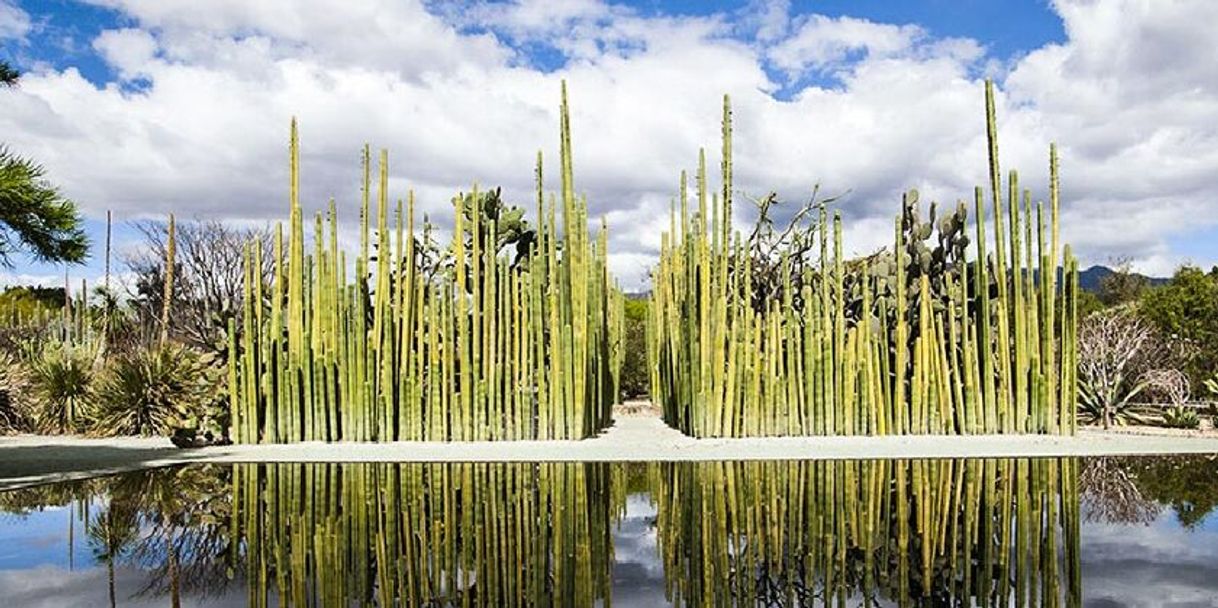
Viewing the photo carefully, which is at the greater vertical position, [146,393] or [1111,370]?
[1111,370]

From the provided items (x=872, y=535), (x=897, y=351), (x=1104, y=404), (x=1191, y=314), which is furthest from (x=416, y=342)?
(x=1191, y=314)

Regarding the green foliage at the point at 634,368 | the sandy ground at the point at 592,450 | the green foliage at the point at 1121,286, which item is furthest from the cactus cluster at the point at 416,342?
the green foliage at the point at 1121,286

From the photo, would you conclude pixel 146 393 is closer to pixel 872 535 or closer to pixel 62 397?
pixel 62 397

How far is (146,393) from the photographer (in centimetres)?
1205

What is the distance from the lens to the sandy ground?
8.97m

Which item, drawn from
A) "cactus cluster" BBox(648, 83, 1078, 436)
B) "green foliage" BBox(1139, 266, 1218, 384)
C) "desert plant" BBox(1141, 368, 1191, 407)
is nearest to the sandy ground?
"cactus cluster" BBox(648, 83, 1078, 436)

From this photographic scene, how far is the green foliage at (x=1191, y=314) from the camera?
14445 millimetres

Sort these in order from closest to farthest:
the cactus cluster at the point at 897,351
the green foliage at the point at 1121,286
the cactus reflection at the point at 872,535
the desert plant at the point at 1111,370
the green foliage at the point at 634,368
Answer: the cactus reflection at the point at 872,535
the cactus cluster at the point at 897,351
the desert plant at the point at 1111,370
the green foliage at the point at 634,368
the green foliage at the point at 1121,286

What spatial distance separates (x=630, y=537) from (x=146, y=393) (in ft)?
27.4

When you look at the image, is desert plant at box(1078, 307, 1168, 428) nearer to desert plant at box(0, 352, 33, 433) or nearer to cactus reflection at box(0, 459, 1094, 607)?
cactus reflection at box(0, 459, 1094, 607)

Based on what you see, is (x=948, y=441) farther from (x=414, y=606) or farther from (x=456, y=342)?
(x=414, y=606)

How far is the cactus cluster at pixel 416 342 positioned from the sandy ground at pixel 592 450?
0.32 metres

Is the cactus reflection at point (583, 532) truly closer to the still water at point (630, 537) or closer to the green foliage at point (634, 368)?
the still water at point (630, 537)

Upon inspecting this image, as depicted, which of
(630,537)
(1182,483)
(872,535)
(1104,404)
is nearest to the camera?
(872,535)
